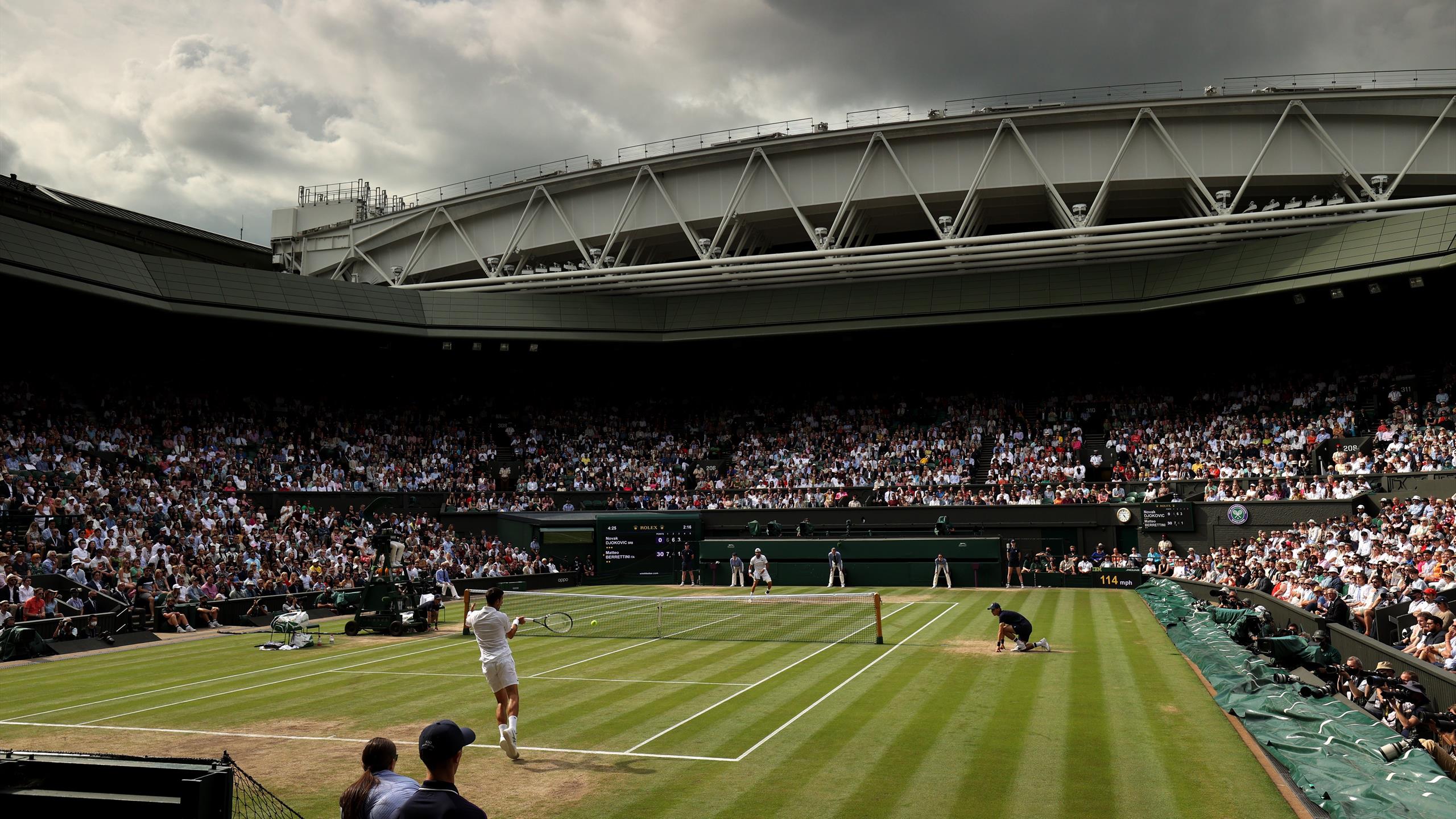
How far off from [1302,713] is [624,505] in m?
37.8

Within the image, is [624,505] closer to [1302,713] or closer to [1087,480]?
[1087,480]

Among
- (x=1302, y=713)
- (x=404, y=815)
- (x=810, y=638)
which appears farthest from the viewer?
(x=810, y=638)

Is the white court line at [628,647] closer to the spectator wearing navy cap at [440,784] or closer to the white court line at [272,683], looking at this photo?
the white court line at [272,683]

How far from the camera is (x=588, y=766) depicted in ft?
37.3

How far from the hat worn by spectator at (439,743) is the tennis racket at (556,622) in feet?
65.7

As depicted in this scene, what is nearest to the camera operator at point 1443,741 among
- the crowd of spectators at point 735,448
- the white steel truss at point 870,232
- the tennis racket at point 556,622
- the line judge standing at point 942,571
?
the tennis racket at point 556,622

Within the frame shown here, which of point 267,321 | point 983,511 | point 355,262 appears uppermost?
point 355,262

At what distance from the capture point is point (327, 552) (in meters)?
36.3

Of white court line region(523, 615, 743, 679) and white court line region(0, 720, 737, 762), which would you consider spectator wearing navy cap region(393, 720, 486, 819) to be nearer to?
white court line region(0, 720, 737, 762)

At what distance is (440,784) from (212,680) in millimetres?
16367

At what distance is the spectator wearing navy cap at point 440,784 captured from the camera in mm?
4414

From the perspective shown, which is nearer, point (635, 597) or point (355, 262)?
point (635, 597)

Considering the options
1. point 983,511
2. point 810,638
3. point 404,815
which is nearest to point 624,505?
point 983,511

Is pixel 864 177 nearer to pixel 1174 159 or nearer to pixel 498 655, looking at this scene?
pixel 1174 159
